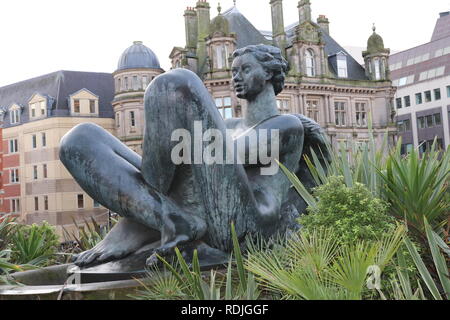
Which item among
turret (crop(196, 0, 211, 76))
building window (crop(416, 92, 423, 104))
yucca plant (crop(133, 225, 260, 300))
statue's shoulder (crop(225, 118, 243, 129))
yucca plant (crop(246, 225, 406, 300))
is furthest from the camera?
building window (crop(416, 92, 423, 104))

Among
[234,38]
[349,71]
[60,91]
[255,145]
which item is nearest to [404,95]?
[349,71]

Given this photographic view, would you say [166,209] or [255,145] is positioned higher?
[255,145]

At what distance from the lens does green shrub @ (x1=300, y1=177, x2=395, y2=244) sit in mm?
2951

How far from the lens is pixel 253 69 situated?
4.04 meters

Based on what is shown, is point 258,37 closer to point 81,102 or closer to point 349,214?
point 81,102

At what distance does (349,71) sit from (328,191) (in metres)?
35.9

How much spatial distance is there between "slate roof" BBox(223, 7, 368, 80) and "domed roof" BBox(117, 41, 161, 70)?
18.1ft

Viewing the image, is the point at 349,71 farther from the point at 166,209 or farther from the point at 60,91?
the point at 166,209

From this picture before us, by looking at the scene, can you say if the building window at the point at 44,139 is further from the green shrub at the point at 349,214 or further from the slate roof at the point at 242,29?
the green shrub at the point at 349,214

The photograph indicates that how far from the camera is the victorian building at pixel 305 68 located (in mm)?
31344

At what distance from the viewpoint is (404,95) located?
5012 centimetres

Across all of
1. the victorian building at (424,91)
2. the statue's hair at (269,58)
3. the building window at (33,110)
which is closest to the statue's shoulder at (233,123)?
the statue's hair at (269,58)

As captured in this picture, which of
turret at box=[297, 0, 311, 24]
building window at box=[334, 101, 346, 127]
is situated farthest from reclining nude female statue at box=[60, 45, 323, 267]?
turret at box=[297, 0, 311, 24]

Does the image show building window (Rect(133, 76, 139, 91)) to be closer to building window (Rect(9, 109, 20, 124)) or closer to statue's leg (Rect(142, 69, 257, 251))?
building window (Rect(9, 109, 20, 124))
